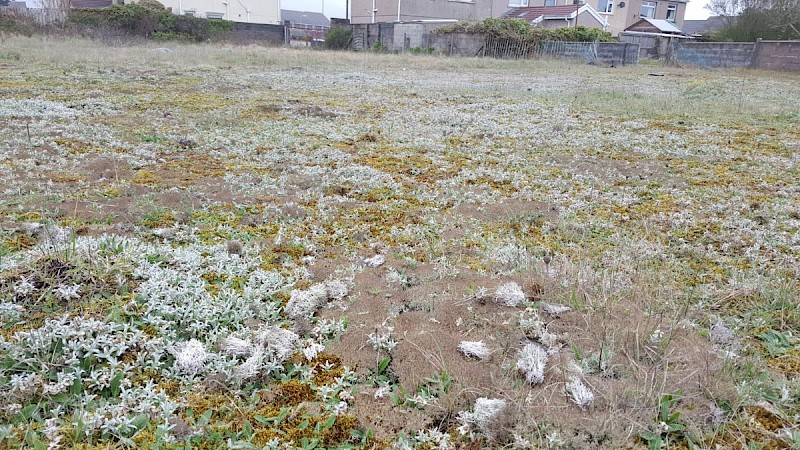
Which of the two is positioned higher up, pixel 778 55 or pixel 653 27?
pixel 653 27

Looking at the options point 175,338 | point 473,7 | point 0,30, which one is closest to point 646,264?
point 175,338

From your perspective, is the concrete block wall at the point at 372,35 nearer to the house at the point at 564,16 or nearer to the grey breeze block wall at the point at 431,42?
the grey breeze block wall at the point at 431,42

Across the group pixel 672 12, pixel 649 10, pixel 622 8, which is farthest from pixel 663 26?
pixel 672 12

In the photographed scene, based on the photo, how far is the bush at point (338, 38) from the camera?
127 ft

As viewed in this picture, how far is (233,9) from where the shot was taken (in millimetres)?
49344

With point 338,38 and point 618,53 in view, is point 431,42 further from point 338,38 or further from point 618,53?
point 618,53

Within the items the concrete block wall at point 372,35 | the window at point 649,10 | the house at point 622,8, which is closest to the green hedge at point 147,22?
the concrete block wall at point 372,35

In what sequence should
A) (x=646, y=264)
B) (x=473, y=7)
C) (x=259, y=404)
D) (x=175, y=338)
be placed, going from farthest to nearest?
(x=473, y=7)
(x=646, y=264)
(x=175, y=338)
(x=259, y=404)

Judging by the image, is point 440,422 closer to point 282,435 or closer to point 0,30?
point 282,435

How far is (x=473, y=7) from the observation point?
4975 centimetres

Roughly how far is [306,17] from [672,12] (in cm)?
4893

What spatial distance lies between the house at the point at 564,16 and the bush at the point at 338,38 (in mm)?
15507

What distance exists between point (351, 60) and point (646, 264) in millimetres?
24171

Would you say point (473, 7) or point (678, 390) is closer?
point (678, 390)
